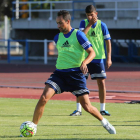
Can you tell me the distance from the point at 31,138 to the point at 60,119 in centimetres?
219

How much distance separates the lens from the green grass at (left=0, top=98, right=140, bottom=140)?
6.57 metres

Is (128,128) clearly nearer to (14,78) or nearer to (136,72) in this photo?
Result: (14,78)

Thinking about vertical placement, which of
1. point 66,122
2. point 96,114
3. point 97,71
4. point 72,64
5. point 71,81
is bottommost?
point 66,122

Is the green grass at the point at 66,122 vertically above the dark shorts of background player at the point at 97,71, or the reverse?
the dark shorts of background player at the point at 97,71

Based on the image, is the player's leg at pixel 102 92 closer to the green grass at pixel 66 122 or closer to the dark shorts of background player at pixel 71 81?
the green grass at pixel 66 122

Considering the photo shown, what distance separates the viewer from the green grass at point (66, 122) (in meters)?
6.57

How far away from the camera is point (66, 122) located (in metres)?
8.10

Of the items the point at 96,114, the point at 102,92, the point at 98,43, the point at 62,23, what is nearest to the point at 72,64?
the point at 62,23

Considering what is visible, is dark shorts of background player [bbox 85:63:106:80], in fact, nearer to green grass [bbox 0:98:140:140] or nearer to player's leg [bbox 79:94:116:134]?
green grass [bbox 0:98:140:140]

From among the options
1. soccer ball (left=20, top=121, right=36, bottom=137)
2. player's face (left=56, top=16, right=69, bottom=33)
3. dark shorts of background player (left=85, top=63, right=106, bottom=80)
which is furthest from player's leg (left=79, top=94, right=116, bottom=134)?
dark shorts of background player (left=85, top=63, right=106, bottom=80)

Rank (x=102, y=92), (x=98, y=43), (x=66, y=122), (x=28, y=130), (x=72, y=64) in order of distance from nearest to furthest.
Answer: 1. (x=28, y=130)
2. (x=72, y=64)
3. (x=66, y=122)
4. (x=98, y=43)
5. (x=102, y=92)

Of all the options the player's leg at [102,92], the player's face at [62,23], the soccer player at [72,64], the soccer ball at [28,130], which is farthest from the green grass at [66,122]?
the player's face at [62,23]

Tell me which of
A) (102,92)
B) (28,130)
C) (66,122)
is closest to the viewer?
(28,130)

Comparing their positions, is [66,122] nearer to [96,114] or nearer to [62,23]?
[96,114]
